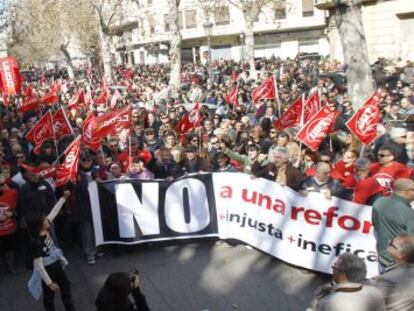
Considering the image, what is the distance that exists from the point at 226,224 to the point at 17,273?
9.65 ft

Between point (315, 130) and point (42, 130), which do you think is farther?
point (42, 130)

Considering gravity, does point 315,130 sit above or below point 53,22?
below

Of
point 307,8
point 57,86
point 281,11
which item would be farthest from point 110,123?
point 281,11

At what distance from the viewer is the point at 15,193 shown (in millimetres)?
7359

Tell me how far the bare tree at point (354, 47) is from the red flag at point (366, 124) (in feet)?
11.4

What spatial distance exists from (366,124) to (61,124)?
18.8ft

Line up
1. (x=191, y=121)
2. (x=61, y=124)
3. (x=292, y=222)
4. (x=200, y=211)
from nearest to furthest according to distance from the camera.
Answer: (x=292, y=222) → (x=200, y=211) → (x=61, y=124) → (x=191, y=121)

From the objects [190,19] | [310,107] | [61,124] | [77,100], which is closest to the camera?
[310,107]

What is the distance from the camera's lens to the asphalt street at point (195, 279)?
6034mm

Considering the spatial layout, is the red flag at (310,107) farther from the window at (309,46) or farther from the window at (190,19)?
the window at (190,19)

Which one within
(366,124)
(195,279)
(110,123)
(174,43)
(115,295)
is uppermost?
(174,43)

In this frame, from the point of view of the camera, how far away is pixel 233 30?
52.5 meters

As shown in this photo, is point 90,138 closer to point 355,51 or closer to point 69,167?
point 69,167

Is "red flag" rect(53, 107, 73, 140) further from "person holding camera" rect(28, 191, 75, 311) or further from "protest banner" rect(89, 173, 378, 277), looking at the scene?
"person holding camera" rect(28, 191, 75, 311)
